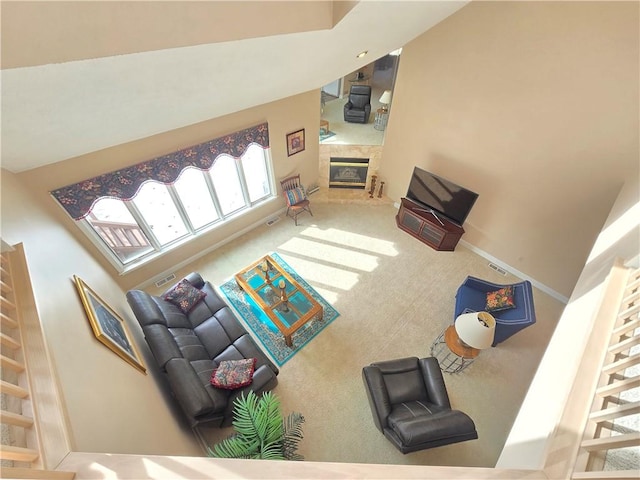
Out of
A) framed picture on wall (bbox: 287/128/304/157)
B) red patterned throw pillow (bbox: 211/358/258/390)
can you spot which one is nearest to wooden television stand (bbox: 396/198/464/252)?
framed picture on wall (bbox: 287/128/304/157)

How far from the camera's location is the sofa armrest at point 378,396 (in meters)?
2.71

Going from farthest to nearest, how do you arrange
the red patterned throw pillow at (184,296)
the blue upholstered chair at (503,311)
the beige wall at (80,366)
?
the red patterned throw pillow at (184,296), the blue upholstered chair at (503,311), the beige wall at (80,366)

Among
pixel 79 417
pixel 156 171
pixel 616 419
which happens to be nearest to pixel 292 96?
pixel 156 171

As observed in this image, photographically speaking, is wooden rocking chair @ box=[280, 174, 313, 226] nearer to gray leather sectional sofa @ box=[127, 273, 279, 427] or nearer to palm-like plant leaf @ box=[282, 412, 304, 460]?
gray leather sectional sofa @ box=[127, 273, 279, 427]

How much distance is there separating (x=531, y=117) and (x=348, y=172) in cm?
325

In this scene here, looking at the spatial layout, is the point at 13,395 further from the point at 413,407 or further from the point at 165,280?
the point at 165,280

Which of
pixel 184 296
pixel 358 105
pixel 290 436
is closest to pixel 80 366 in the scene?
pixel 290 436

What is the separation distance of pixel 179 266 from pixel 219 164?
189 cm

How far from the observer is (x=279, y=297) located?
3.99 m

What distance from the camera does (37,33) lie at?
4.27ft

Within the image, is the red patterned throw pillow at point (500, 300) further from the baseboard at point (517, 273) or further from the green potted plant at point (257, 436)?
the green potted plant at point (257, 436)

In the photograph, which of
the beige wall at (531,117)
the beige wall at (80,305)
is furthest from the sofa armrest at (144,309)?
A: the beige wall at (531,117)

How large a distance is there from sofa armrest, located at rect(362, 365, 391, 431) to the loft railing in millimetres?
1845

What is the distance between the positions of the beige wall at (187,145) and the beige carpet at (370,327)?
1.30ft
